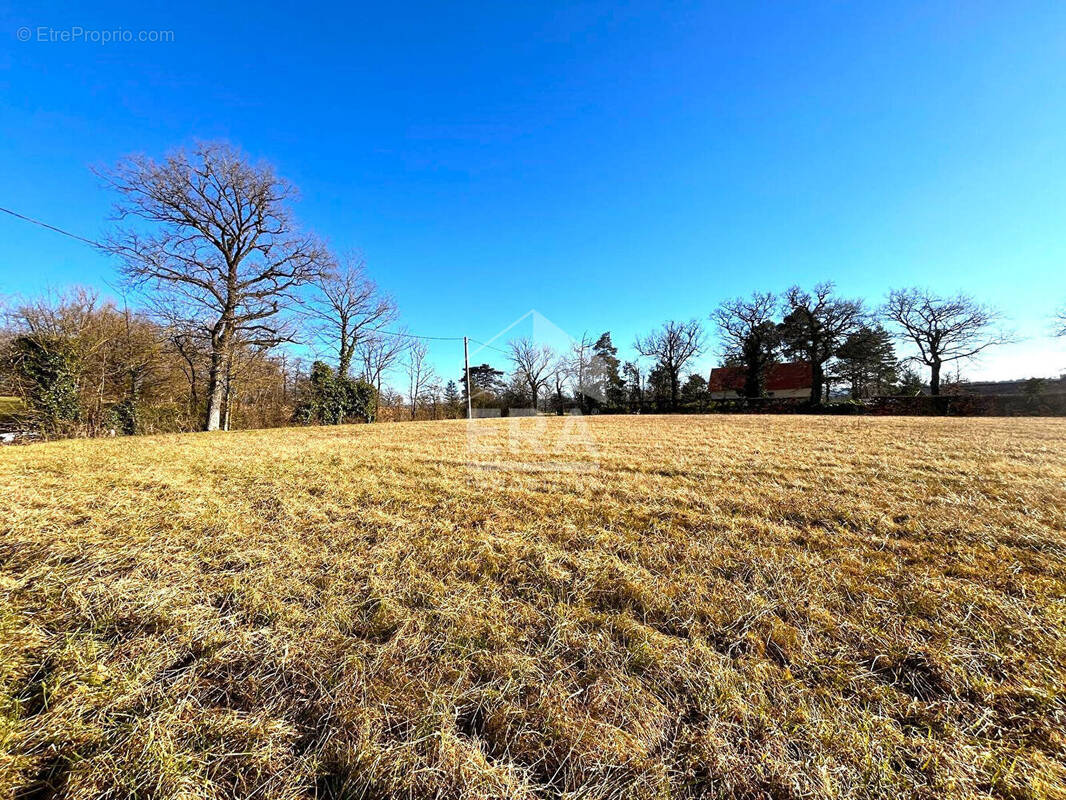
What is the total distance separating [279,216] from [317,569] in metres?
14.4

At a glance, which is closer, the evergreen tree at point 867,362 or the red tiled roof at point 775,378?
the evergreen tree at point 867,362

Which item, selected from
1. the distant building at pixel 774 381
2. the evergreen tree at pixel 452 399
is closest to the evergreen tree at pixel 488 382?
the evergreen tree at pixel 452 399

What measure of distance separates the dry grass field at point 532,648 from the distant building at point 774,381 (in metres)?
28.9

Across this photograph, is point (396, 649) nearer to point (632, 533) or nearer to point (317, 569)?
point (317, 569)

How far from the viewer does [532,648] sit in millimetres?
1499

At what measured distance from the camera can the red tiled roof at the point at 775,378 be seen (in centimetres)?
2919

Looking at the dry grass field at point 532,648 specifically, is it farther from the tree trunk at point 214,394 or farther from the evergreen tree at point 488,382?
the evergreen tree at point 488,382

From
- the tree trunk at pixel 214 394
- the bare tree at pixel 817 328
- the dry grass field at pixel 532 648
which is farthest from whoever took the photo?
the bare tree at pixel 817 328

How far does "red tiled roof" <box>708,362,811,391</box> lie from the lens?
95.8ft

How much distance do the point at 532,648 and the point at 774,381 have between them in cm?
3628

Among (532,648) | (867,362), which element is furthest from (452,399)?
(867,362)

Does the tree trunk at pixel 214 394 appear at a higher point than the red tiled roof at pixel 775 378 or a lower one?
lower

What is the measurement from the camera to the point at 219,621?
163 cm

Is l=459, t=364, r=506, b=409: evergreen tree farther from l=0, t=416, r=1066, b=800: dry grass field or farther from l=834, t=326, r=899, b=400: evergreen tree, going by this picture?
l=0, t=416, r=1066, b=800: dry grass field
